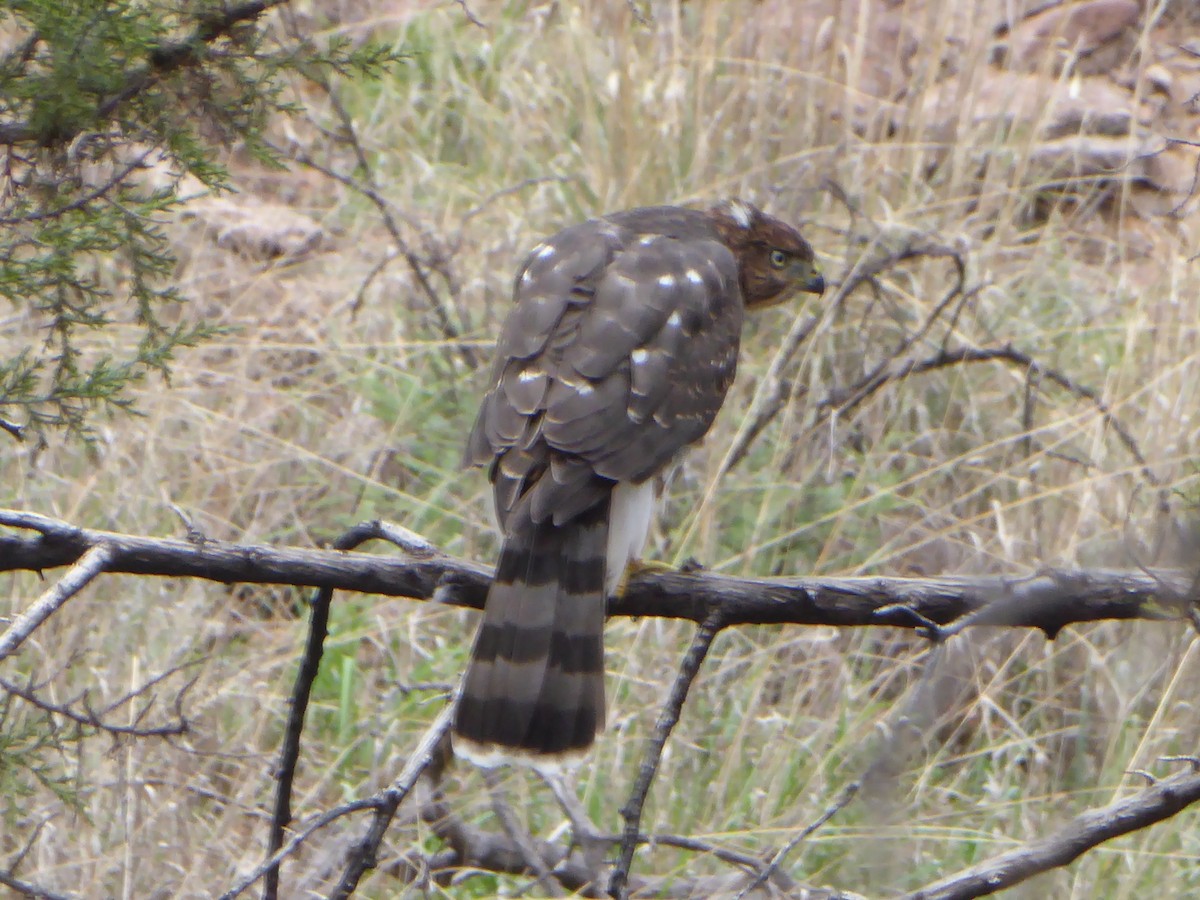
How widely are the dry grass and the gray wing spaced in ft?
2.55

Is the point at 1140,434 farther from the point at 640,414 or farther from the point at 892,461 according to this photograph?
the point at 640,414

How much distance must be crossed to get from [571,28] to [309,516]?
2.80 m

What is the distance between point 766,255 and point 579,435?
164 centimetres

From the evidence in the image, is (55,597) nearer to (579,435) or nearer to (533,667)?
(533,667)

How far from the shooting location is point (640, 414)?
317 centimetres

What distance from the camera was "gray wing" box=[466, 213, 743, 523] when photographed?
9.83 feet

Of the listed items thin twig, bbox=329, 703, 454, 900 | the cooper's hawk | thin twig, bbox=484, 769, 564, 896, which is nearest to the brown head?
the cooper's hawk

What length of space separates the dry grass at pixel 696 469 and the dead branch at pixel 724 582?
0.53 metres

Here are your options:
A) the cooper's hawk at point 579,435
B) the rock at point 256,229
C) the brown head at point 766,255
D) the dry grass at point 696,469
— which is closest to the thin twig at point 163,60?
the cooper's hawk at point 579,435

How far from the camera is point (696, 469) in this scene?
5.49m

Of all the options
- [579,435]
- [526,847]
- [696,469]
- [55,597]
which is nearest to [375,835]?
[55,597]

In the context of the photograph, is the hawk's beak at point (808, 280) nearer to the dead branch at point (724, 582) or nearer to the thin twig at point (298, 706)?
the dead branch at point (724, 582)

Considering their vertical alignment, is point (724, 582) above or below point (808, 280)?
below

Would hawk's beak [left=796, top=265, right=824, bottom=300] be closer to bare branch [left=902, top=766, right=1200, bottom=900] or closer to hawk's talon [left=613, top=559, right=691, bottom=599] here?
hawk's talon [left=613, top=559, right=691, bottom=599]
